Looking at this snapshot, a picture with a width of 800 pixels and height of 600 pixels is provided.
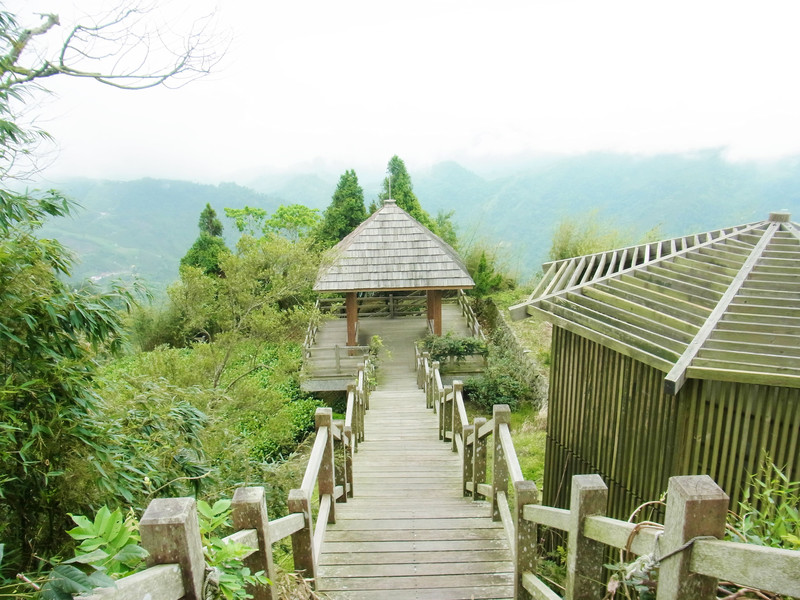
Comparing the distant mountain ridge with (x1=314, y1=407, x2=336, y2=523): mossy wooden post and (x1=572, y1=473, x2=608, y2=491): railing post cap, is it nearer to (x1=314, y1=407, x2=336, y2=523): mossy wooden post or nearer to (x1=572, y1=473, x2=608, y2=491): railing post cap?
(x1=314, y1=407, x2=336, y2=523): mossy wooden post

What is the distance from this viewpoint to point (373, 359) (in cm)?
1193

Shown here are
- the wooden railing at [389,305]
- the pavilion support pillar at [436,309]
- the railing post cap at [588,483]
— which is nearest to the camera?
the railing post cap at [588,483]

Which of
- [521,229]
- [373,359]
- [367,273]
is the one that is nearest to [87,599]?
[373,359]

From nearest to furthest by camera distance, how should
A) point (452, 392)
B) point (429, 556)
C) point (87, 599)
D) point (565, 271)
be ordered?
point (87, 599), point (429, 556), point (565, 271), point (452, 392)

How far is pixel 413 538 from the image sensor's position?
3867 mm

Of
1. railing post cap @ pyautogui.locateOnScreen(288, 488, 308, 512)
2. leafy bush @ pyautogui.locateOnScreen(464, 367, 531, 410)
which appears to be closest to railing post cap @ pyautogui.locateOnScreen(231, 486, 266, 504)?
railing post cap @ pyautogui.locateOnScreen(288, 488, 308, 512)

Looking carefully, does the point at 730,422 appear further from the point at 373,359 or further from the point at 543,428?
the point at 373,359

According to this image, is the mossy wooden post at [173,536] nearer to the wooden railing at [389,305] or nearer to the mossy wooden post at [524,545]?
the mossy wooden post at [524,545]

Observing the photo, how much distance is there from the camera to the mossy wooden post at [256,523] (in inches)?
82.5

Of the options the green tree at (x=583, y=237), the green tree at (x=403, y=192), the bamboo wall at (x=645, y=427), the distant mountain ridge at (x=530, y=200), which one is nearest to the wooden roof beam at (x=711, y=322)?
the bamboo wall at (x=645, y=427)

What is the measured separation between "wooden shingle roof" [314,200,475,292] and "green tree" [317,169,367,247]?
6.18 m

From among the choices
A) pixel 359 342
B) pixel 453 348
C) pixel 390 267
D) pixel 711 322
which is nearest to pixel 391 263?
pixel 390 267

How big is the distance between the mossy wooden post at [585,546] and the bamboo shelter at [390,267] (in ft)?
33.3

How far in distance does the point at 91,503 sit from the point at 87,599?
192 centimetres
